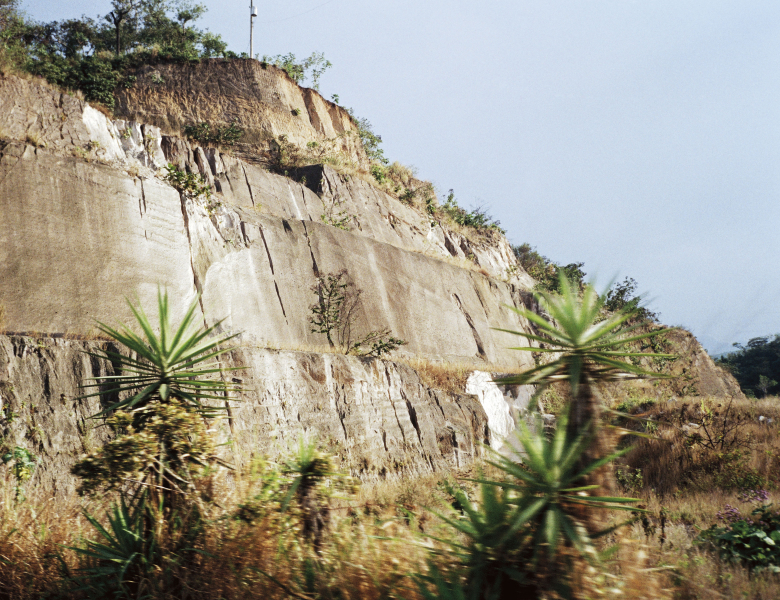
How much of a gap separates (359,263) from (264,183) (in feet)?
16.0

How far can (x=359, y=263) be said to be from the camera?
1664cm

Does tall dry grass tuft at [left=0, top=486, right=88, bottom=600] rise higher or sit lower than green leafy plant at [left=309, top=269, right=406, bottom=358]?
lower

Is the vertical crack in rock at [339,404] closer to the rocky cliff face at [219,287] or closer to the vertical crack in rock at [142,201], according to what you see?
the rocky cliff face at [219,287]

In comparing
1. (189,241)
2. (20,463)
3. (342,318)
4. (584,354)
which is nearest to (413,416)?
(342,318)

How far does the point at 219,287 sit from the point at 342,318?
12.6ft

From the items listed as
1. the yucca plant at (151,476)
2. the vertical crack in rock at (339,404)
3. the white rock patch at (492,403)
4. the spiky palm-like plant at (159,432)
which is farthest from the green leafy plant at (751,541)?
the white rock patch at (492,403)

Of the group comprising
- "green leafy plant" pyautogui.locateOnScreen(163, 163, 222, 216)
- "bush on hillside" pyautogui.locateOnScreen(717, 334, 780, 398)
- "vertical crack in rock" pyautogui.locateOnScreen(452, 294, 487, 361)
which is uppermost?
"green leafy plant" pyautogui.locateOnScreen(163, 163, 222, 216)

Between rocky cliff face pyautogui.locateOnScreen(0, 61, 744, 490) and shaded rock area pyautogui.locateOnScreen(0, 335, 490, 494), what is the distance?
27 millimetres

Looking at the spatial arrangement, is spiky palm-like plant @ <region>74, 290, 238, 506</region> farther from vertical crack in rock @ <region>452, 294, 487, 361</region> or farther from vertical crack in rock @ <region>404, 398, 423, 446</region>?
vertical crack in rock @ <region>452, 294, 487, 361</region>

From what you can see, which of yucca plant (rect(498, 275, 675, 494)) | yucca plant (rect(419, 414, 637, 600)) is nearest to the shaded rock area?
yucca plant (rect(419, 414, 637, 600))

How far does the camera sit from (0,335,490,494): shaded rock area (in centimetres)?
657

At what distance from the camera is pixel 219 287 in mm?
12102

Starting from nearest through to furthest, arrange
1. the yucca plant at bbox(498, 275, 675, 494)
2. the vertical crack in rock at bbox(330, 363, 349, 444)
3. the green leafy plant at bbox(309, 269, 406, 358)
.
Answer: the yucca plant at bbox(498, 275, 675, 494) → the vertical crack in rock at bbox(330, 363, 349, 444) → the green leafy plant at bbox(309, 269, 406, 358)

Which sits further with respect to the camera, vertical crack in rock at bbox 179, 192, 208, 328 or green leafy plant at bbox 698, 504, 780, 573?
vertical crack in rock at bbox 179, 192, 208, 328
